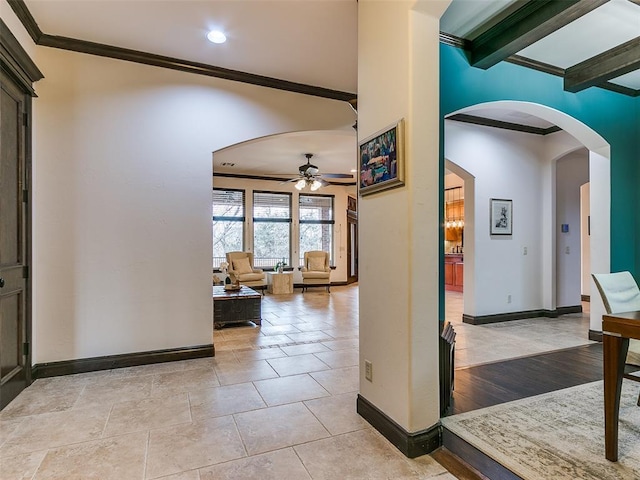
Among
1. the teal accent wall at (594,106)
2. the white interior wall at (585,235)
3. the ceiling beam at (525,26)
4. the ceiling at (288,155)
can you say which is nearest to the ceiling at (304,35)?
the ceiling beam at (525,26)

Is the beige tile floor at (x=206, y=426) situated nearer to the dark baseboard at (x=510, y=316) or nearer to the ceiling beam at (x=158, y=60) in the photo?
the dark baseboard at (x=510, y=316)

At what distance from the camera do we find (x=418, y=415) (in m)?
2.05

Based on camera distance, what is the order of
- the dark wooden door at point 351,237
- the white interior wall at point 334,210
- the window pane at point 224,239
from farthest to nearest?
the dark wooden door at point 351,237 < the white interior wall at point 334,210 < the window pane at point 224,239

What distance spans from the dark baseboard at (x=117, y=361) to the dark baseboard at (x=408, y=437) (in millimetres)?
2206

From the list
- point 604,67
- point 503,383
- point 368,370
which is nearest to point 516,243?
point 604,67

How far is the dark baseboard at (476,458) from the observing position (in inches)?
72.5

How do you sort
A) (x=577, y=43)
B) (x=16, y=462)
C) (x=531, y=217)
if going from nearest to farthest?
1. (x=16, y=462)
2. (x=577, y=43)
3. (x=531, y=217)

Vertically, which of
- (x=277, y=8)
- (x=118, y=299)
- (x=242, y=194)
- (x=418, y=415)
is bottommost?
(x=418, y=415)

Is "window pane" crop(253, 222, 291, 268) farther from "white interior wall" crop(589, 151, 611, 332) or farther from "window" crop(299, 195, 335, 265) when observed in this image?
"white interior wall" crop(589, 151, 611, 332)

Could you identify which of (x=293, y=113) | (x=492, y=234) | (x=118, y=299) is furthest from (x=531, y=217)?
(x=118, y=299)

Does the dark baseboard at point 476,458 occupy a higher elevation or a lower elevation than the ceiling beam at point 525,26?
lower

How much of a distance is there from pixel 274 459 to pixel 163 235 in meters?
2.50

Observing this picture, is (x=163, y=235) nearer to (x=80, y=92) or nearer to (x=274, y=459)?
(x=80, y=92)

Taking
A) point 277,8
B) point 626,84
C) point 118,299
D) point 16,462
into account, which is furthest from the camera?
point 626,84
